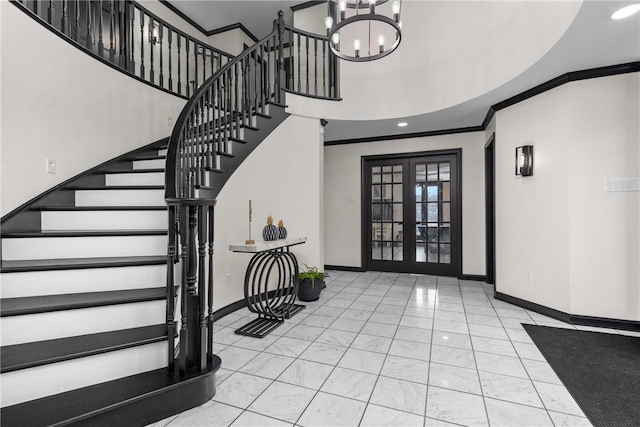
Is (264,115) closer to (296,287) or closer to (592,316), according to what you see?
(296,287)

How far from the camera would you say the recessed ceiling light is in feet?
7.39

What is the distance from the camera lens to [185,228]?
1.85 metres

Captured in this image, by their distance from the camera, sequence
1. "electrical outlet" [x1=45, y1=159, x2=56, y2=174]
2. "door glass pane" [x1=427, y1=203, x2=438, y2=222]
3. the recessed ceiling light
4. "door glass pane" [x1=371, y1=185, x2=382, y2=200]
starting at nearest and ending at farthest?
1. the recessed ceiling light
2. "electrical outlet" [x1=45, y1=159, x2=56, y2=174]
3. "door glass pane" [x1=427, y1=203, x2=438, y2=222]
4. "door glass pane" [x1=371, y1=185, x2=382, y2=200]

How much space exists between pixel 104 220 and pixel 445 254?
5215 millimetres

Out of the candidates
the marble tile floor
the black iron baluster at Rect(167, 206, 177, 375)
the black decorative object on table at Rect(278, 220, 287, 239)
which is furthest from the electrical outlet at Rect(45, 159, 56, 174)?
the black decorative object on table at Rect(278, 220, 287, 239)

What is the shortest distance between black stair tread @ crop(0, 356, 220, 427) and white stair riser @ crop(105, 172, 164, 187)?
6.46 ft

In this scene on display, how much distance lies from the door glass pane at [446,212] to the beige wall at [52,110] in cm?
493

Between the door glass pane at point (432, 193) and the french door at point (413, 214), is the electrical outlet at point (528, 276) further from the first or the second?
the door glass pane at point (432, 193)

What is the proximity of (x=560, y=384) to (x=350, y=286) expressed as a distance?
3098 mm

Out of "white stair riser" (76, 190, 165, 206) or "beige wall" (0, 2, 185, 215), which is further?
"white stair riser" (76, 190, 165, 206)

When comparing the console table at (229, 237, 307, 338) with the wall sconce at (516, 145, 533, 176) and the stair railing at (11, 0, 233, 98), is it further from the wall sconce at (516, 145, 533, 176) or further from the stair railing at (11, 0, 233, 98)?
the wall sconce at (516, 145, 533, 176)

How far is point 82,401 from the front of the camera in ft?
5.04

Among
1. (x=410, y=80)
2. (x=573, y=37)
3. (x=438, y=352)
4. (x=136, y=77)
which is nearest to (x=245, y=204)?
(x=136, y=77)

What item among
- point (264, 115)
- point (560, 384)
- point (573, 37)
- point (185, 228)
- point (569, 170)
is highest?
point (573, 37)
